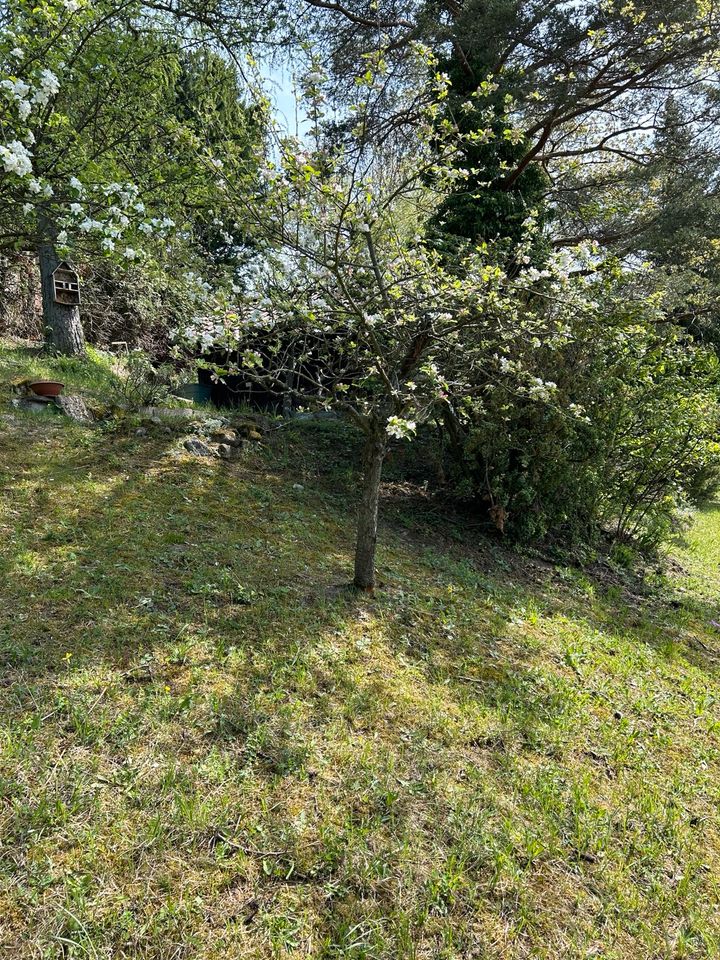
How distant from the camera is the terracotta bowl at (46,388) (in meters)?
5.54

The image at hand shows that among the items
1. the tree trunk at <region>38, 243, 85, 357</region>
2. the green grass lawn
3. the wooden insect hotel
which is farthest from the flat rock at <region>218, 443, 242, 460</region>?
the wooden insect hotel

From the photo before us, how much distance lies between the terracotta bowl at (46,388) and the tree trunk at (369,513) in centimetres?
378

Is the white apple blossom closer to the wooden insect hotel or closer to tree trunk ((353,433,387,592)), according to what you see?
tree trunk ((353,433,387,592))

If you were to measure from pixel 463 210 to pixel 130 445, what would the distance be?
4.83 metres

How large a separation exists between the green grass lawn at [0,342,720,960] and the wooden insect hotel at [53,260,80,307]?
4194 mm

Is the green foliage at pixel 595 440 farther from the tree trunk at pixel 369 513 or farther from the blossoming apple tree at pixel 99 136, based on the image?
the blossoming apple tree at pixel 99 136

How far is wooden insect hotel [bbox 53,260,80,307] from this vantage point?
753 centimetres

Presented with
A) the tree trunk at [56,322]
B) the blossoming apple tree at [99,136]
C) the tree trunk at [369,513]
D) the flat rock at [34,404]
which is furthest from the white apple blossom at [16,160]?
the tree trunk at [56,322]

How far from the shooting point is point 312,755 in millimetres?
2311

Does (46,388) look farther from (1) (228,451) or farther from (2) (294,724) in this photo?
(2) (294,724)

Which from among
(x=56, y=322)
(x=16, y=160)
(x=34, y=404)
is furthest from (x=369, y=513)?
(x=56, y=322)

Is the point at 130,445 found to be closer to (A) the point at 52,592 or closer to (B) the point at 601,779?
(A) the point at 52,592

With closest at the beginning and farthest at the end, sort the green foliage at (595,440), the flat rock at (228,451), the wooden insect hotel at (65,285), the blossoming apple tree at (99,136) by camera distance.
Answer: the blossoming apple tree at (99,136), the green foliage at (595,440), the flat rock at (228,451), the wooden insect hotel at (65,285)

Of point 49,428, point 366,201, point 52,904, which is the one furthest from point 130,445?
point 52,904
